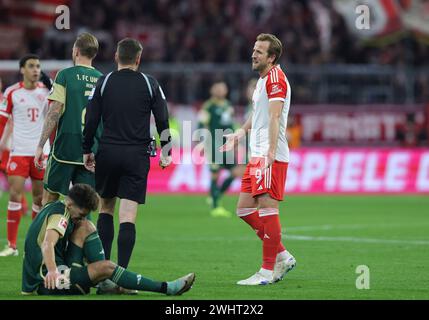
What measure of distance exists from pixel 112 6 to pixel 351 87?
29.0ft

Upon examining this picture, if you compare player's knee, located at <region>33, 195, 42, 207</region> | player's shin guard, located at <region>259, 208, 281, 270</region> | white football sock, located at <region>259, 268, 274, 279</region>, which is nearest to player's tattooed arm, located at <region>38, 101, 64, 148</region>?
player's shin guard, located at <region>259, 208, 281, 270</region>

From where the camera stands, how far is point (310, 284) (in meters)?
11.0

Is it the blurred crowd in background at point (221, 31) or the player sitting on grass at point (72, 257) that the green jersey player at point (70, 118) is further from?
the blurred crowd in background at point (221, 31)

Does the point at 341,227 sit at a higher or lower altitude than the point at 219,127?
lower

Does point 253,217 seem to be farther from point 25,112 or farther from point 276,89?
point 25,112

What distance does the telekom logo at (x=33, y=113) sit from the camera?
46.8 feet

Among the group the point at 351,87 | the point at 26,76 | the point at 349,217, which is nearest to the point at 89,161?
the point at 26,76

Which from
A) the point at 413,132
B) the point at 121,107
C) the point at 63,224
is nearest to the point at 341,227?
the point at 121,107

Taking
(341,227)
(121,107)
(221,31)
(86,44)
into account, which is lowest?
(341,227)

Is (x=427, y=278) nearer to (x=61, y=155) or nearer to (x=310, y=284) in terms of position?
(x=310, y=284)

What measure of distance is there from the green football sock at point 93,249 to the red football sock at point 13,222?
14.1ft

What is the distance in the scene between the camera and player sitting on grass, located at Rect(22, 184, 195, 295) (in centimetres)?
948

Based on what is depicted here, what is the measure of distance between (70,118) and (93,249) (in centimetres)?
206

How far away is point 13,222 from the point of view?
13953 mm
